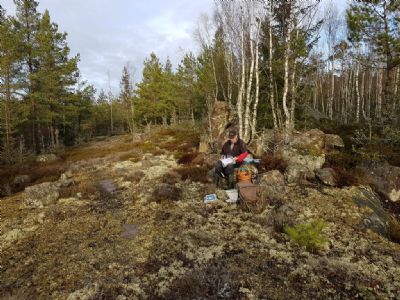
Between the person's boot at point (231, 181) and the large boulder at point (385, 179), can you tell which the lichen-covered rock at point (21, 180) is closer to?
the person's boot at point (231, 181)

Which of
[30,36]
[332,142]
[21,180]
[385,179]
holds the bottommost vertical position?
[21,180]

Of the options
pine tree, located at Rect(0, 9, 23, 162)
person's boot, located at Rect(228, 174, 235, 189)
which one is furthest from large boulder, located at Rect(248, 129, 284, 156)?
pine tree, located at Rect(0, 9, 23, 162)

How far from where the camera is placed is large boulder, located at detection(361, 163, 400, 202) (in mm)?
6734

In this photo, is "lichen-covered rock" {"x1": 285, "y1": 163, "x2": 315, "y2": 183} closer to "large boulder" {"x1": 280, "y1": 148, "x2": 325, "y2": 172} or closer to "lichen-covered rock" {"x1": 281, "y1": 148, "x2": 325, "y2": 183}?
"lichen-covered rock" {"x1": 281, "y1": 148, "x2": 325, "y2": 183}

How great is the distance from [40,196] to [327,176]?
806 cm

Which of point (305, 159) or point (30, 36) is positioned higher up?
point (30, 36)

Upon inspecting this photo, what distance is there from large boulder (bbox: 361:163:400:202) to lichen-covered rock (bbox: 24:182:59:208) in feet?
30.1

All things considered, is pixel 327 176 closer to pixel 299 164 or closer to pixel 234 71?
pixel 299 164

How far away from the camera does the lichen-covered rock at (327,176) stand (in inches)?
262

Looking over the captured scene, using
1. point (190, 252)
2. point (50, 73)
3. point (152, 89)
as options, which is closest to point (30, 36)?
point (50, 73)

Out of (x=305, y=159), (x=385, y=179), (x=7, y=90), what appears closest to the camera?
(x=385, y=179)

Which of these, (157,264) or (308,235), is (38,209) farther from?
(308,235)

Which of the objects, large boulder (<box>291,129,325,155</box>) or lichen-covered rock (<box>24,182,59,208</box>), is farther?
large boulder (<box>291,129,325,155</box>)

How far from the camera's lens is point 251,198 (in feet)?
18.2
